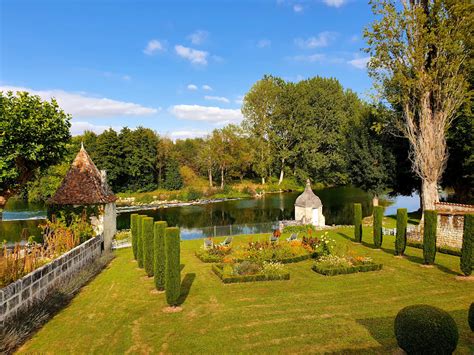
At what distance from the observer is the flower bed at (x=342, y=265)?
60.2ft

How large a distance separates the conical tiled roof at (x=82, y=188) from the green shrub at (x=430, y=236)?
19.6 metres

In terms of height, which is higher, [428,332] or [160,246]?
[160,246]

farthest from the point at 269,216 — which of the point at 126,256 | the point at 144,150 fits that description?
the point at 144,150

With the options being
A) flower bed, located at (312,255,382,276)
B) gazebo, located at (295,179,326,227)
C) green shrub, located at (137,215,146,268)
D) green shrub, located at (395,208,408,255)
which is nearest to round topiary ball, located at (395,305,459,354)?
flower bed, located at (312,255,382,276)

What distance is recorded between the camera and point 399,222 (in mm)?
21578

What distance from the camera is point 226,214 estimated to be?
5078cm

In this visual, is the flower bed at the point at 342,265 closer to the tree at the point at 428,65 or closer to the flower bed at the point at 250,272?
the flower bed at the point at 250,272

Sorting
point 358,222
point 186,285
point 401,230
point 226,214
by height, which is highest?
point 401,230

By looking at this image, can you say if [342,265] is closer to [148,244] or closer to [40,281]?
[148,244]

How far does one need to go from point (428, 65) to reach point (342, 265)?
21.8 m

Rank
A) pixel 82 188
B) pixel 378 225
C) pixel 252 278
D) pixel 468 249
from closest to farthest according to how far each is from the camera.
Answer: pixel 468 249 → pixel 252 278 → pixel 82 188 → pixel 378 225

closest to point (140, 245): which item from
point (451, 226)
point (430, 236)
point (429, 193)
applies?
point (430, 236)

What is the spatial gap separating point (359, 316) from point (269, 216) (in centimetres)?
3550

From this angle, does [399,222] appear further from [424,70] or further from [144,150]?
[144,150]
